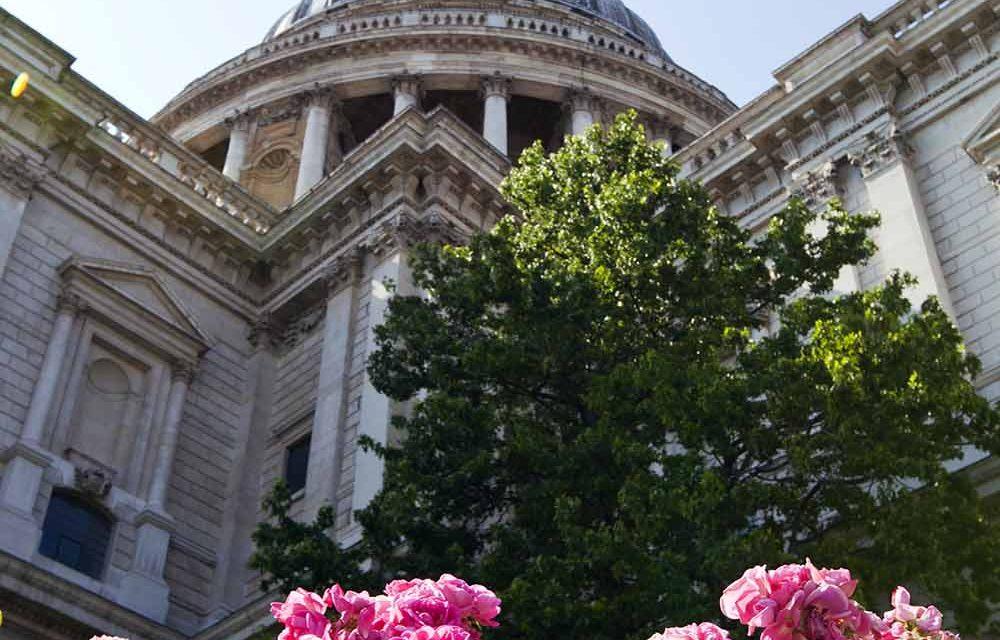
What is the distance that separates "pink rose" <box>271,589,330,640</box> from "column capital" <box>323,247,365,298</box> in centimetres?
1621

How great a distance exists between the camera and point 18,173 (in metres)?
21.3

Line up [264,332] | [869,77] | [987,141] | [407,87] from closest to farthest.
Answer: [987,141]
[869,77]
[264,332]
[407,87]

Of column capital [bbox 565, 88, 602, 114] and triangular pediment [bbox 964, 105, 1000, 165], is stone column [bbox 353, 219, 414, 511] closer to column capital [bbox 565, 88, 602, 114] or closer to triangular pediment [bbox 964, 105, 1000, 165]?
triangular pediment [bbox 964, 105, 1000, 165]

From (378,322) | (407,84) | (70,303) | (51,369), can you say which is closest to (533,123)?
(407,84)

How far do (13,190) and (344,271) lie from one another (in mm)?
5414

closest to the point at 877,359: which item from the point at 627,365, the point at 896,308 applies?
the point at 896,308

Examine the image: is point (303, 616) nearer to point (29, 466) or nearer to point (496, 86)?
point (29, 466)

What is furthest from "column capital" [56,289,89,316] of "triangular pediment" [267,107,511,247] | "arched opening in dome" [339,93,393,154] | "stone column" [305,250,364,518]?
"arched opening in dome" [339,93,393,154]

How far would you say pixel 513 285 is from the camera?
571 inches

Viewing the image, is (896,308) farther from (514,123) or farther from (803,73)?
(514,123)

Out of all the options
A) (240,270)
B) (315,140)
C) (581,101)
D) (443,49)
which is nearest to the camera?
(240,270)

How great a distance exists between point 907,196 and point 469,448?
913 centimetres

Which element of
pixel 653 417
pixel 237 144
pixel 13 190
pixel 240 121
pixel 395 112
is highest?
pixel 240 121

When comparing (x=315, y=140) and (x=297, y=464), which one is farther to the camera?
(x=315, y=140)
